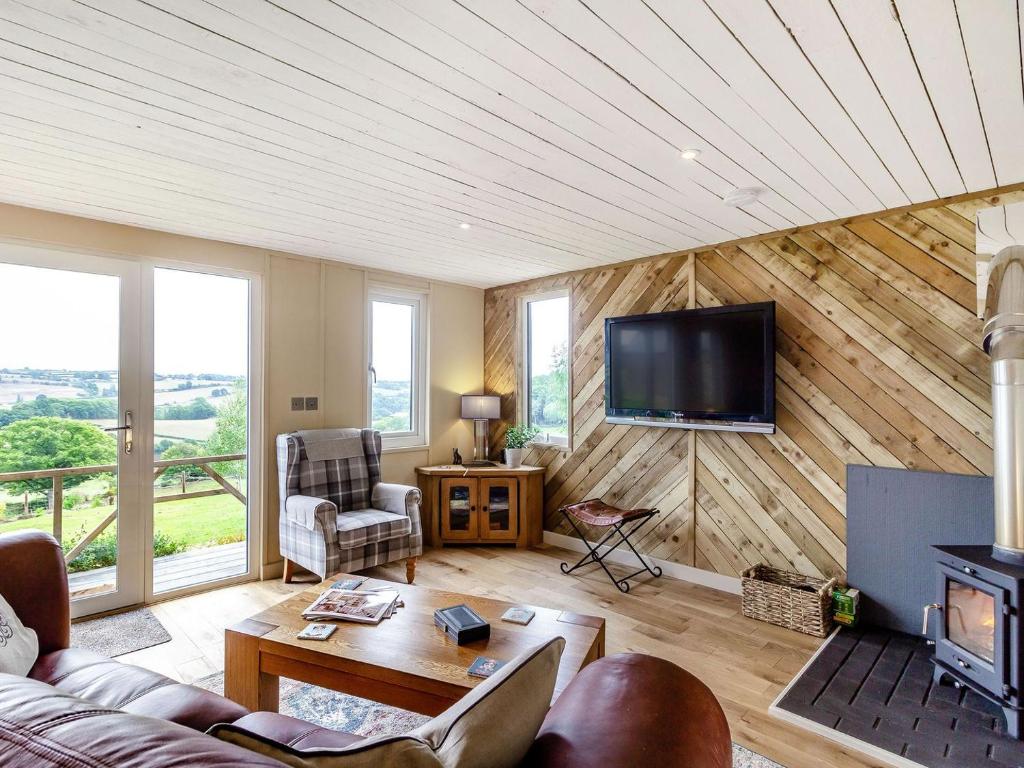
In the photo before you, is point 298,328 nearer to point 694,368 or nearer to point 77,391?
point 77,391

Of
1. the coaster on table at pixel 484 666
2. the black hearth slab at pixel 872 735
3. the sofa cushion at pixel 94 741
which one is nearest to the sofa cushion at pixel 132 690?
the coaster on table at pixel 484 666

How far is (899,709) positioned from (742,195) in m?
2.36

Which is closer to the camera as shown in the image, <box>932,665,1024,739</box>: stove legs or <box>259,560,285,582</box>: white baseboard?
<box>932,665,1024,739</box>: stove legs

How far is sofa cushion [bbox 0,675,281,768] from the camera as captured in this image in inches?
21.4

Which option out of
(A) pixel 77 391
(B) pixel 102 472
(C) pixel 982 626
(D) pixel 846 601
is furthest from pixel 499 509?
(C) pixel 982 626

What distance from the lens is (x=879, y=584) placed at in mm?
3055

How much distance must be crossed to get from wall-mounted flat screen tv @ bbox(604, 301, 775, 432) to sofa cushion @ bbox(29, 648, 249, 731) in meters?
2.99

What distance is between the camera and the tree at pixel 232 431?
12.4 ft

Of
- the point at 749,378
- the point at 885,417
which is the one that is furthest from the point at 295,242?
the point at 885,417

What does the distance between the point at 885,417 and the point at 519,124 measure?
2.53 meters

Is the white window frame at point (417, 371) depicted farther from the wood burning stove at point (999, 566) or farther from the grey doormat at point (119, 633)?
the wood burning stove at point (999, 566)

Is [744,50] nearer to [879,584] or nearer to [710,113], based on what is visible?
[710,113]

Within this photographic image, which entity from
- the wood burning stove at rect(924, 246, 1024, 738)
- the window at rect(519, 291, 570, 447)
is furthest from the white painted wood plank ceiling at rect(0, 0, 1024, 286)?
the window at rect(519, 291, 570, 447)

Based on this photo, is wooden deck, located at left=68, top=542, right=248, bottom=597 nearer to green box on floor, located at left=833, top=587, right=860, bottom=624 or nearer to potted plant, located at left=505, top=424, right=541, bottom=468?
potted plant, located at left=505, top=424, right=541, bottom=468
